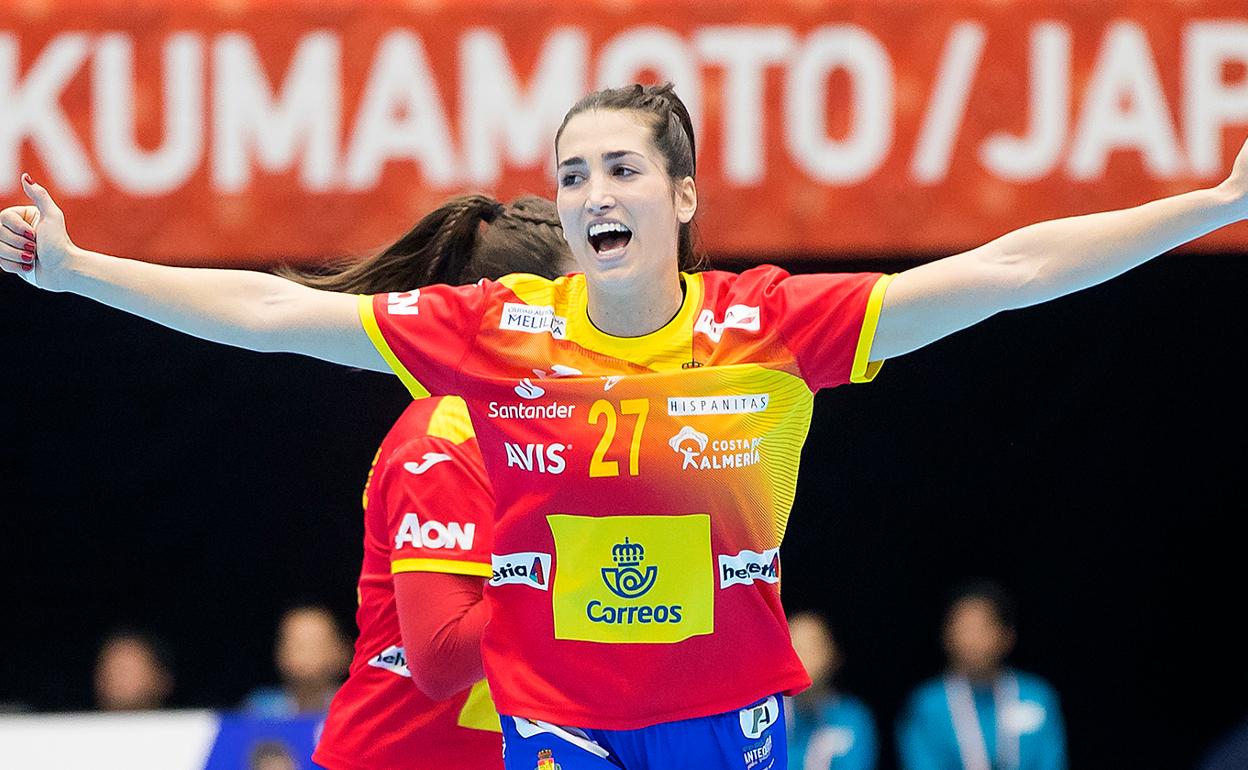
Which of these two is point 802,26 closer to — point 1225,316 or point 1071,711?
point 1225,316

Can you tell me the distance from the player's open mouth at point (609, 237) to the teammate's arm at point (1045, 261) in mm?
397

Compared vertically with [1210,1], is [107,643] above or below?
below

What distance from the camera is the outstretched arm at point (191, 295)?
99.7 inches

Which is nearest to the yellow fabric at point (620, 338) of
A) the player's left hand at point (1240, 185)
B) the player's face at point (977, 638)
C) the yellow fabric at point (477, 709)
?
the yellow fabric at point (477, 709)

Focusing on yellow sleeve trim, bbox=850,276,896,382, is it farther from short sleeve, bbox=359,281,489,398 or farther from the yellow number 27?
short sleeve, bbox=359,281,489,398

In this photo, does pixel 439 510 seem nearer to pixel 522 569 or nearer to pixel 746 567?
pixel 522 569

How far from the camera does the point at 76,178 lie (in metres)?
4.44

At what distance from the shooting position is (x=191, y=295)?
2.54 meters

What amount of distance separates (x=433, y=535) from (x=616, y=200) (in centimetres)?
61

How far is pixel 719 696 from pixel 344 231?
2.30 m

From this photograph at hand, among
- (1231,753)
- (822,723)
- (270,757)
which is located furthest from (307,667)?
(1231,753)

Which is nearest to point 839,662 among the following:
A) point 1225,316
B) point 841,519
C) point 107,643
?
point 841,519

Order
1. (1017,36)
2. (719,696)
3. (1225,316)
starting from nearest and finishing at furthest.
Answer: (719,696)
(1017,36)
(1225,316)

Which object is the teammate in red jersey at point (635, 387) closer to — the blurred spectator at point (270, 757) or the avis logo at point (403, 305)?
the avis logo at point (403, 305)
